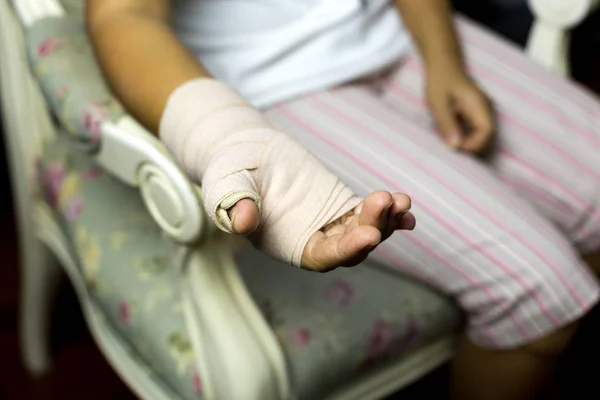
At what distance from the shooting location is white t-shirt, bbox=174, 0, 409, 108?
674 millimetres

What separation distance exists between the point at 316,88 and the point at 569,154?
26 cm

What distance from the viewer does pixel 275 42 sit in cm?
69

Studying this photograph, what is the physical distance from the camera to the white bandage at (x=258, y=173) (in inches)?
16.5

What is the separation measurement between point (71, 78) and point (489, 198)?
0.37m

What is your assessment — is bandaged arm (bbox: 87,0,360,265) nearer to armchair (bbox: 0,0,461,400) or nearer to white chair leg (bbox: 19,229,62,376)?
armchair (bbox: 0,0,461,400)

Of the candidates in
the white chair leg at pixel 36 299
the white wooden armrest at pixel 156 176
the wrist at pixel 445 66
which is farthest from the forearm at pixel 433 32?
the white chair leg at pixel 36 299

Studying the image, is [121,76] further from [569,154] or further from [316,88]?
[569,154]

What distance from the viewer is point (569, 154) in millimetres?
738

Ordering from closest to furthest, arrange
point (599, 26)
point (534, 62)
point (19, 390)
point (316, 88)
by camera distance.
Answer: point (316, 88) → point (534, 62) → point (19, 390) → point (599, 26)

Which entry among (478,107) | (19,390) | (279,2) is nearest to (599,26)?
(478,107)

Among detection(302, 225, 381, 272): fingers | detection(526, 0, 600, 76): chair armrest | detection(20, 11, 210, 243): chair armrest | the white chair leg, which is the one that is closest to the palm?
detection(302, 225, 381, 272): fingers

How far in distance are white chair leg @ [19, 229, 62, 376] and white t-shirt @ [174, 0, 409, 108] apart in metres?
0.41

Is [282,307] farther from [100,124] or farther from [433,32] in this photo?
[433,32]

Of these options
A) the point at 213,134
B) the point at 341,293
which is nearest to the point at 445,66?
the point at 341,293
